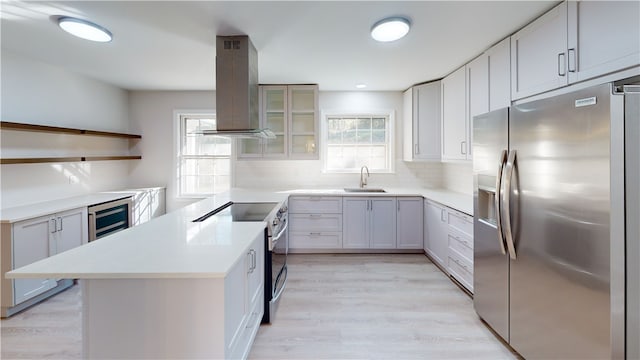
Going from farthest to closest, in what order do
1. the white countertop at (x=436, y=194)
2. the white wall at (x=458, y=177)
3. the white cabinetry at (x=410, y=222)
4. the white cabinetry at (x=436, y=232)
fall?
the white cabinetry at (x=410, y=222)
the white wall at (x=458, y=177)
the white cabinetry at (x=436, y=232)
the white countertop at (x=436, y=194)

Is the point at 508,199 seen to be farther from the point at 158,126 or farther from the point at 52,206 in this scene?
the point at 158,126

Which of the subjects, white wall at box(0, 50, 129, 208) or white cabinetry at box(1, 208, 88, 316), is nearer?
white cabinetry at box(1, 208, 88, 316)

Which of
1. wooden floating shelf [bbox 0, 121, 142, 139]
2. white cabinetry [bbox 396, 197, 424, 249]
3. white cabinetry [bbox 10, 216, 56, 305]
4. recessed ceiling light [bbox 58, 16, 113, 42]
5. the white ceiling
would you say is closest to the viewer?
the white ceiling

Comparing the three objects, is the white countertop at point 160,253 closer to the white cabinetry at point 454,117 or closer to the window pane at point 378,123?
the white cabinetry at point 454,117

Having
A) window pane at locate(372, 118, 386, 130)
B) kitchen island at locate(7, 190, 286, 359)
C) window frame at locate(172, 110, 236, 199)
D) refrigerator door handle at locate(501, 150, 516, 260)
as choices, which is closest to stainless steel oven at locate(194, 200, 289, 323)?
kitchen island at locate(7, 190, 286, 359)

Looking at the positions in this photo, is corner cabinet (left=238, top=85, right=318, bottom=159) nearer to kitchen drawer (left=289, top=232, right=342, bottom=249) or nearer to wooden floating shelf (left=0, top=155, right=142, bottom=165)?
kitchen drawer (left=289, top=232, right=342, bottom=249)

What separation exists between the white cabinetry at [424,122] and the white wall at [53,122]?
4329 millimetres

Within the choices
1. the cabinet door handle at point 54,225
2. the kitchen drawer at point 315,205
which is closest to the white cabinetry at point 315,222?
the kitchen drawer at point 315,205

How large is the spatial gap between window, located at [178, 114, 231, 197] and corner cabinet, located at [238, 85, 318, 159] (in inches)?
22.6

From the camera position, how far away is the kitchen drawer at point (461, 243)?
2699 mm

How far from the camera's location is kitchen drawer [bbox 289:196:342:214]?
3955 mm

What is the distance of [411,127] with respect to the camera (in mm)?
4098

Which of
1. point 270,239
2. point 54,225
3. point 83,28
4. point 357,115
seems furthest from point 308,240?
point 83,28

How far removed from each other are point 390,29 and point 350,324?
7.71 ft
